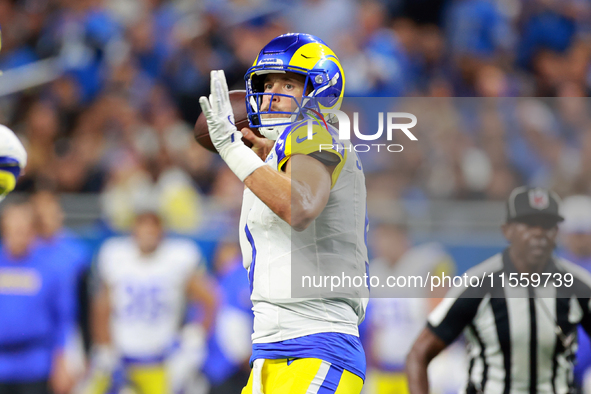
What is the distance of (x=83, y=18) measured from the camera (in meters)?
9.19

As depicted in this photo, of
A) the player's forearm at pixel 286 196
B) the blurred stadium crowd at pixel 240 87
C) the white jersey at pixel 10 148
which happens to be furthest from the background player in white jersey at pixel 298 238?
the blurred stadium crowd at pixel 240 87

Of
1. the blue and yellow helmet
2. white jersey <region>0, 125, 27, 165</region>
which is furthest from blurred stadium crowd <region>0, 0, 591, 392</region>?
white jersey <region>0, 125, 27, 165</region>

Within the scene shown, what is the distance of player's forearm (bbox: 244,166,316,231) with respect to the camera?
260cm

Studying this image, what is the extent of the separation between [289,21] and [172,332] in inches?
178

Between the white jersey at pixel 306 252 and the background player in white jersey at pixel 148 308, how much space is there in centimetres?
393

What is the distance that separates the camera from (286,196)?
8.59 ft

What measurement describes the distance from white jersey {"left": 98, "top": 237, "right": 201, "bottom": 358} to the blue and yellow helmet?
3853 mm

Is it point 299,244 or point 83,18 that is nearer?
point 299,244

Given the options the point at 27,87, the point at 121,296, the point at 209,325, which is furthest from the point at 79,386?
the point at 27,87

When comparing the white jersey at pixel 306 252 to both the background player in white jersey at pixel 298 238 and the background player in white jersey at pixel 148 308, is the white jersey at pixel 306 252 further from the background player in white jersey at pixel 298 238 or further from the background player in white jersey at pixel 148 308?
the background player in white jersey at pixel 148 308

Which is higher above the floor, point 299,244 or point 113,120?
point 113,120

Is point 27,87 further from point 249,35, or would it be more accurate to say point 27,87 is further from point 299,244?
point 299,244

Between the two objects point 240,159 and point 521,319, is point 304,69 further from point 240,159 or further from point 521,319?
point 521,319

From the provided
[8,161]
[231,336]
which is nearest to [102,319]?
[231,336]
